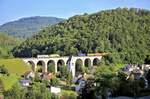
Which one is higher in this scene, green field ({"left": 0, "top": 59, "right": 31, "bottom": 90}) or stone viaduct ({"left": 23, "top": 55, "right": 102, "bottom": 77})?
green field ({"left": 0, "top": 59, "right": 31, "bottom": 90})

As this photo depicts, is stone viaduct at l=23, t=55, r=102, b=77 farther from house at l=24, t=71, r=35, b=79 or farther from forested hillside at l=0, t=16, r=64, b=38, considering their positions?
forested hillside at l=0, t=16, r=64, b=38

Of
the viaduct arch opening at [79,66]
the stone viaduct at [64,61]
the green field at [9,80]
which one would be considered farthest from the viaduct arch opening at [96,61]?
the green field at [9,80]

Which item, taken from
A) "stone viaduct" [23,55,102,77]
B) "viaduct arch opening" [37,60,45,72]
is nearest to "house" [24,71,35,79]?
"stone viaduct" [23,55,102,77]

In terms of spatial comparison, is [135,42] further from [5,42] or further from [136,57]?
[5,42]

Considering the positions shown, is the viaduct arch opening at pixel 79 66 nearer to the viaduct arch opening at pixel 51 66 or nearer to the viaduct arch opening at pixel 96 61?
the viaduct arch opening at pixel 96 61

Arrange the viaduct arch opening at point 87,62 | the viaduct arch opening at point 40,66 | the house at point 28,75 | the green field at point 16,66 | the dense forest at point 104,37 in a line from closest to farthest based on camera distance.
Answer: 1. the house at point 28,75
2. the green field at point 16,66
3. the viaduct arch opening at point 40,66
4. the viaduct arch opening at point 87,62
5. the dense forest at point 104,37

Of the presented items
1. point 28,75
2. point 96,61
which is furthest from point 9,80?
point 96,61
